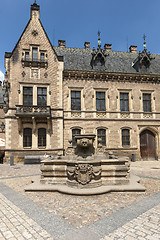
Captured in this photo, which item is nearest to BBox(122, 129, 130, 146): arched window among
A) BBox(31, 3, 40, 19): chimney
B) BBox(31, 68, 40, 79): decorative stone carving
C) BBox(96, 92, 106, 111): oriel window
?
BBox(96, 92, 106, 111): oriel window

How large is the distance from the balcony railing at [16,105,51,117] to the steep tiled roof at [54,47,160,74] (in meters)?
6.65

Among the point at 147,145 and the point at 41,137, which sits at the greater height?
the point at 41,137

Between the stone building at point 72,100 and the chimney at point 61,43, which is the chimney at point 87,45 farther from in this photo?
the stone building at point 72,100

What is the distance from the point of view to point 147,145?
21656 mm

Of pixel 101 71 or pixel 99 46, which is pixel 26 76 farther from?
pixel 99 46

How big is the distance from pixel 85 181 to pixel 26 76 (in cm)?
1593

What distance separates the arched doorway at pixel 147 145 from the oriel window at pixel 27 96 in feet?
48.7

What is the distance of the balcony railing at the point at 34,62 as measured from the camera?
755 inches

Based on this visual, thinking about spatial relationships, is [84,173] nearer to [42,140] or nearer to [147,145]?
[42,140]

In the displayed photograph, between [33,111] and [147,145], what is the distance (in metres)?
15.2

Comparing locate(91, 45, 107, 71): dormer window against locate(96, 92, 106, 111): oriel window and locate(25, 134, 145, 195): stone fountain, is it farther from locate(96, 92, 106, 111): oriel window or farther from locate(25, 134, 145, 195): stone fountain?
locate(25, 134, 145, 195): stone fountain

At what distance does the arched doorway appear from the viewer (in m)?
21.5

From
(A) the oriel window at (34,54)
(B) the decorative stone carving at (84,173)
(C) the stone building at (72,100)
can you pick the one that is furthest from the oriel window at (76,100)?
(B) the decorative stone carving at (84,173)

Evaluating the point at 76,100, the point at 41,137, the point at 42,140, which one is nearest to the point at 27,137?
the point at 41,137
